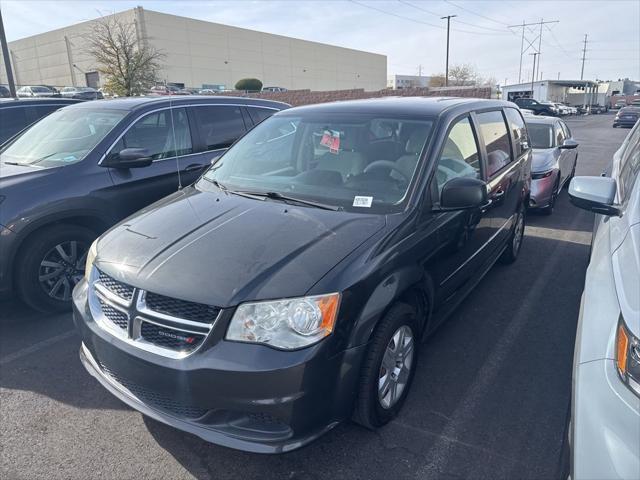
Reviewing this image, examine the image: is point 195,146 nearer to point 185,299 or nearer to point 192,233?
point 192,233

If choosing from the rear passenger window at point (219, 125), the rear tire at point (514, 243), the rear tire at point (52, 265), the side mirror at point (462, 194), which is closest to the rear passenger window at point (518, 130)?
the rear tire at point (514, 243)

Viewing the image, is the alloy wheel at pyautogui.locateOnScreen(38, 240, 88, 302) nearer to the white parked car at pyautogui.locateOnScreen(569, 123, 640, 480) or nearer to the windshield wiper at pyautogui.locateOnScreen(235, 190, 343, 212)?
the windshield wiper at pyautogui.locateOnScreen(235, 190, 343, 212)

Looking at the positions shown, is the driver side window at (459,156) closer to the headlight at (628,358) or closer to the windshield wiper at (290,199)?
the windshield wiper at (290,199)

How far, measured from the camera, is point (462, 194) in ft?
9.47

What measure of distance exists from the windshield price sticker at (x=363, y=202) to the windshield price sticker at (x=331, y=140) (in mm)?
584

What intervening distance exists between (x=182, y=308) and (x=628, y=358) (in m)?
1.84

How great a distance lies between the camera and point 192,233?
2670 millimetres

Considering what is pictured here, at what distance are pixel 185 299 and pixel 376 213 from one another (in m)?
1.23

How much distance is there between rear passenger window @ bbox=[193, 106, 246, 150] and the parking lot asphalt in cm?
250


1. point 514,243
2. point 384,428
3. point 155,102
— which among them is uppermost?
point 155,102

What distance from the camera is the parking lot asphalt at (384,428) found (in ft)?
8.09

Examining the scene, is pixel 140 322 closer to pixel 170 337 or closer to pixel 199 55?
pixel 170 337

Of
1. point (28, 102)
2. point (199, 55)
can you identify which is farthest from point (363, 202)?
point (199, 55)

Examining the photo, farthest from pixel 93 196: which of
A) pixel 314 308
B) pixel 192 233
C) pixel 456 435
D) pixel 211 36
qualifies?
pixel 211 36
